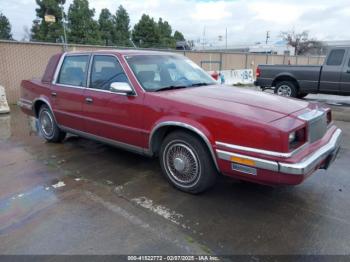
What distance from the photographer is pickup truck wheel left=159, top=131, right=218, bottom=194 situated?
11.3 feet

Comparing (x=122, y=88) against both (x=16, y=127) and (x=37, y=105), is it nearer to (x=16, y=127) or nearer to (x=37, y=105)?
(x=37, y=105)

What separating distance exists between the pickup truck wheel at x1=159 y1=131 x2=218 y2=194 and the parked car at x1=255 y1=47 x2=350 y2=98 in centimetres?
830

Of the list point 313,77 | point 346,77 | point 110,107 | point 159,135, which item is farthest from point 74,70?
point 346,77

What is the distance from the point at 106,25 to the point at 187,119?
38467mm

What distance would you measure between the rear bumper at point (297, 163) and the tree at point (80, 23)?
1259 inches

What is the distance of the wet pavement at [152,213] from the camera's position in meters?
2.74

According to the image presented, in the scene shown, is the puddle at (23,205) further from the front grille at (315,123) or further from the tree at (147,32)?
the tree at (147,32)

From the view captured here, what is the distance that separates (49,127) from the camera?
582 centimetres

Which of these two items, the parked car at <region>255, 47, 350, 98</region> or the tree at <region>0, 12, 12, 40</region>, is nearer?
the parked car at <region>255, 47, 350, 98</region>

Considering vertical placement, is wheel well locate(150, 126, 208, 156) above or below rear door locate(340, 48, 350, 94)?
below

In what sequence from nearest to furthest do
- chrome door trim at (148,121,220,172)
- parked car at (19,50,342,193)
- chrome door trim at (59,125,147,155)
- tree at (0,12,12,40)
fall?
parked car at (19,50,342,193)
chrome door trim at (148,121,220,172)
chrome door trim at (59,125,147,155)
tree at (0,12,12,40)

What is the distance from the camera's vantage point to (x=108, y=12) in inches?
1564

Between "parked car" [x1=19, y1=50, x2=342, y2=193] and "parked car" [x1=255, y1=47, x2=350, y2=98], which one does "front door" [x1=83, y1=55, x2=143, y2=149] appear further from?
"parked car" [x1=255, y1=47, x2=350, y2=98]

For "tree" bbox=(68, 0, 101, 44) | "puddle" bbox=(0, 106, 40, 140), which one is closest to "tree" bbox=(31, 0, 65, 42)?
"tree" bbox=(68, 0, 101, 44)
